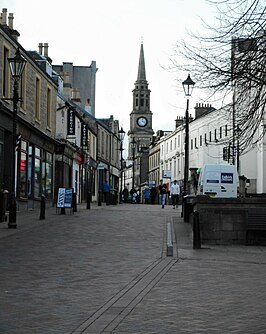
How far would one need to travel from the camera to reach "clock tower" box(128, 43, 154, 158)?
175m

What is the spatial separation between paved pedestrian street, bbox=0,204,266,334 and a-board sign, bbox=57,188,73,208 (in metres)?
7.92

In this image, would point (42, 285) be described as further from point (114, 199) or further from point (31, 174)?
point (114, 199)

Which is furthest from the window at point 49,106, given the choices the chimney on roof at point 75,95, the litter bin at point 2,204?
the chimney on roof at point 75,95

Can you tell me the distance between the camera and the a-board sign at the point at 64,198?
2936 cm

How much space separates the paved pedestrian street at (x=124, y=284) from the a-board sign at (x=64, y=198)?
7.92 m

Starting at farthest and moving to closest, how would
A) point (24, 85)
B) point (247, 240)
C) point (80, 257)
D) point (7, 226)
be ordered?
point (24, 85)
point (7, 226)
point (247, 240)
point (80, 257)

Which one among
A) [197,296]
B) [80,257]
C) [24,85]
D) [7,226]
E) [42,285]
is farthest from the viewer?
[24,85]

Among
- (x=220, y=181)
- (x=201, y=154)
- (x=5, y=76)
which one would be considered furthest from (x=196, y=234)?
(x=201, y=154)

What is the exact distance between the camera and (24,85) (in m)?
31.5

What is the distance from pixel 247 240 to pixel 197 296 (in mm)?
9201

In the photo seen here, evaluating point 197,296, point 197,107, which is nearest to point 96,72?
point 197,107

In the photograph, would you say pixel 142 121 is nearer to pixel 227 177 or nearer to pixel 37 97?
pixel 37 97

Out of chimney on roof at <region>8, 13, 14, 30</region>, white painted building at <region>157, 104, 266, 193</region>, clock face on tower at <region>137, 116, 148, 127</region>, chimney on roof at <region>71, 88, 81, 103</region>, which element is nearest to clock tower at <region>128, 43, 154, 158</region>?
clock face on tower at <region>137, 116, 148, 127</region>

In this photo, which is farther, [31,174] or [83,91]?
[83,91]
